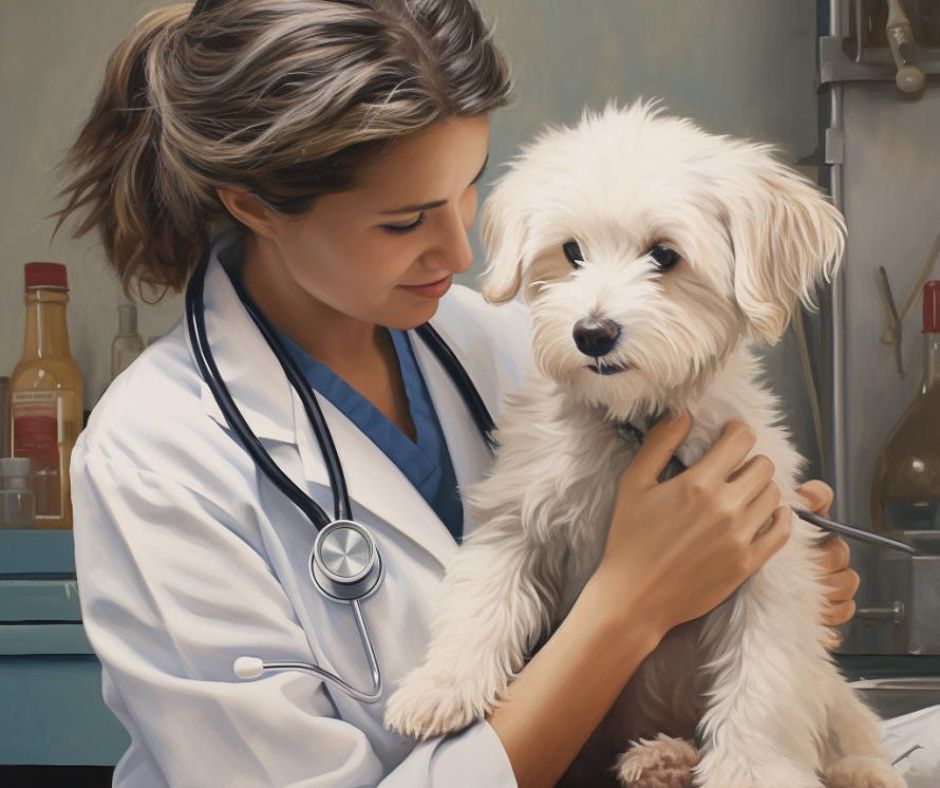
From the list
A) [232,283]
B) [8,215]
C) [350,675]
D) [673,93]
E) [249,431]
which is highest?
[673,93]

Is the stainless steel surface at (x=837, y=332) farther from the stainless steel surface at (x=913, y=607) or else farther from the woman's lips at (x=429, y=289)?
the woman's lips at (x=429, y=289)

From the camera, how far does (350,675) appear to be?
1194 mm

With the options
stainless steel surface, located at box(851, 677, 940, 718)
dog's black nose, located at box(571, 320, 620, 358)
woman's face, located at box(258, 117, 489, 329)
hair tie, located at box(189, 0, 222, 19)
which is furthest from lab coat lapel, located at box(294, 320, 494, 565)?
stainless steel surface, located at box(851, 677, 940, 718)

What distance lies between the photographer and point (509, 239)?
1.17 m

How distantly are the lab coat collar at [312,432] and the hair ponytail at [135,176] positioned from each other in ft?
0.23

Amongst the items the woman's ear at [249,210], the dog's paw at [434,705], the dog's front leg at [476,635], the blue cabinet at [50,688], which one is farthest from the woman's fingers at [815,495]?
the blue cabinet at [50,688]

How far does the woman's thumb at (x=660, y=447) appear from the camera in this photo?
1.15 meters

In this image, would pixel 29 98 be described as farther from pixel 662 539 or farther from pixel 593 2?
pixel 662 539

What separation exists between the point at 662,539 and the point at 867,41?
1347mm

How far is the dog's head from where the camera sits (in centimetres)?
104

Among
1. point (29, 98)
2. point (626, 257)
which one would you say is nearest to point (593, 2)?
point (29, 98)

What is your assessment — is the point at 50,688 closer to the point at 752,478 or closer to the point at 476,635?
the point at 476,635

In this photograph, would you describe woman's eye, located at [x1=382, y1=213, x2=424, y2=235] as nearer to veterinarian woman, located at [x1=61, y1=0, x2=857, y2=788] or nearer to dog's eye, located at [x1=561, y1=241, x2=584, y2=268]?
veterinarian woman, located at [x1=61, y1=0, x2=857, y2=788]

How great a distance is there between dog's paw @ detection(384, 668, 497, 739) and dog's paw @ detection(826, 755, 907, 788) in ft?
1.28
